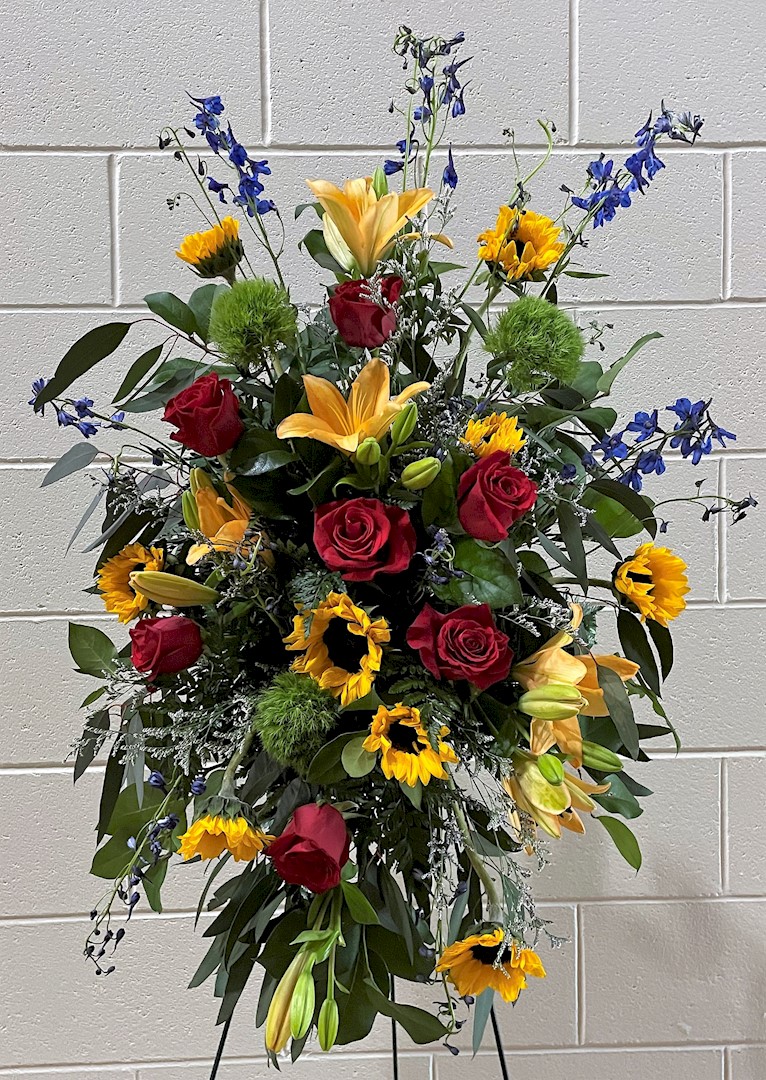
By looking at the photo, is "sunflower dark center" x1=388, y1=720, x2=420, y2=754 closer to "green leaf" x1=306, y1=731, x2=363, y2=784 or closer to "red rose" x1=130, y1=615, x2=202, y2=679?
"green leaf" x1=306, y1=731, x2=363, y2=784

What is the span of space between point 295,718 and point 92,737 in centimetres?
25

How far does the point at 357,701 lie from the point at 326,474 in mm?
151

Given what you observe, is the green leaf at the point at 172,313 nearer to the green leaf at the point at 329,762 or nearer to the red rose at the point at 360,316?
the red rose at the point at 360,316

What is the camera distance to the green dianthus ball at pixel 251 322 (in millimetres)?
631

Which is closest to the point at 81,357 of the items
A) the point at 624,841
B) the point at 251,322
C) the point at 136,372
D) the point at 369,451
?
the point at 136,372

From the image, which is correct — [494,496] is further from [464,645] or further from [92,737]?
[92,737]

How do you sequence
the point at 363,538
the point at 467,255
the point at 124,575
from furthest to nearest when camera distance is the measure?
the point at 467,255 < the point at 124,575 < the point at 363,538

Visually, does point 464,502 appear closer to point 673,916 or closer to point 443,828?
point 443,828

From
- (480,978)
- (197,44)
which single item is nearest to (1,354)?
(197,44)

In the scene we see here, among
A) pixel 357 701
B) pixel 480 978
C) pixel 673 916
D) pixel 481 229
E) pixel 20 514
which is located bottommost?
pixel 673 916

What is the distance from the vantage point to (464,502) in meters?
0.59

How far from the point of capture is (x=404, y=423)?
598mm

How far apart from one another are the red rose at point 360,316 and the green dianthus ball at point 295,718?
231mm

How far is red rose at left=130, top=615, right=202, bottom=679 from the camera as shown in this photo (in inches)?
23.9
